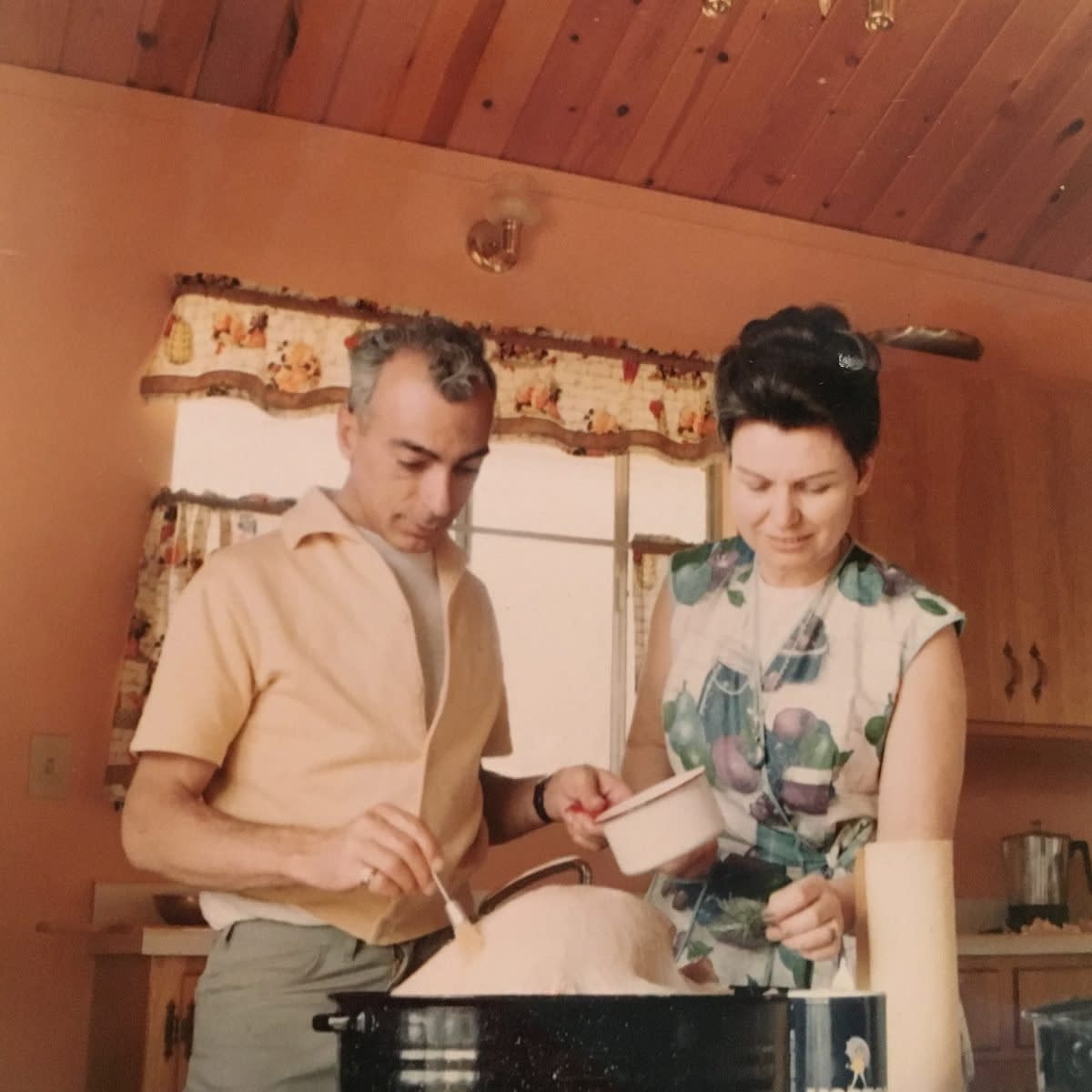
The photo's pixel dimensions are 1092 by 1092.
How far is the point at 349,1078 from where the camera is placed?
60 cm

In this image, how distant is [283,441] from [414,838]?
113 cm

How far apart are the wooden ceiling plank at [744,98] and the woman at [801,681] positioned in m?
1.19

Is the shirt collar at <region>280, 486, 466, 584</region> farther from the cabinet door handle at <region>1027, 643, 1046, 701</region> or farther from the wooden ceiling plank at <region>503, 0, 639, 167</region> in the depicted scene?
the cabinet door handle at <region>1027, 643, 1046, 701</region>

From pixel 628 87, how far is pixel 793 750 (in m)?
1.36

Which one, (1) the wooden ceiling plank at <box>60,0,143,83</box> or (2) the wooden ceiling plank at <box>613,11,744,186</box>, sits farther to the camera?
(2) the wooden ceiling plank at <box>613,11,744,186</box>

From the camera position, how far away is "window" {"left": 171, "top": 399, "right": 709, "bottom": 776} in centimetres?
172

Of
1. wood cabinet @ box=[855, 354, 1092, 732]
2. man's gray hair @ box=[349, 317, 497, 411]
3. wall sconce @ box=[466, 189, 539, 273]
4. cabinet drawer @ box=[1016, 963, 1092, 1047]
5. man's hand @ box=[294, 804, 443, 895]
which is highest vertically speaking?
wall sconce @ box=[466, 189, 539, 273]

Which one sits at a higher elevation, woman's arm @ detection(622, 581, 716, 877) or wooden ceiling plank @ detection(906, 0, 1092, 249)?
wooden ceiling plank @ detection(906, 0, 1092, 249)

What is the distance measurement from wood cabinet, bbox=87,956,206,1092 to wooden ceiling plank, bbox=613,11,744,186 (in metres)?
1.32

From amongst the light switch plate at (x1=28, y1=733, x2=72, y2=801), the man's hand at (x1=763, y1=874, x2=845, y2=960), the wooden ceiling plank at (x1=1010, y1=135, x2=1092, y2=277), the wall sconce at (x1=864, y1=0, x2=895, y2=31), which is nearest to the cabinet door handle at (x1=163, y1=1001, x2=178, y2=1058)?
the light switch plate at (x1=28, y1=733, x2=72, y2=801)

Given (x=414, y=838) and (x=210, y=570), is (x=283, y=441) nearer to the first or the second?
(x=210, y=570)

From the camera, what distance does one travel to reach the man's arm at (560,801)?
963mm

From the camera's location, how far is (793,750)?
981mm

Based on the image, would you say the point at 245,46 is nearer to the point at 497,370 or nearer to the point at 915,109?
the point at 497,370
